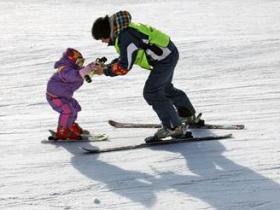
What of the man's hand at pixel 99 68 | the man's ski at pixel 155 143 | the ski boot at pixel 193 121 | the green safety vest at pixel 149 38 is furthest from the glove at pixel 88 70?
the ski boot at pixel 193 121

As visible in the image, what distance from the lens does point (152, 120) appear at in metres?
7.87

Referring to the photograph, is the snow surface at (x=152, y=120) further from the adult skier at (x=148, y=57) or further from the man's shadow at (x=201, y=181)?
the adult skier at (x=148, y=57)

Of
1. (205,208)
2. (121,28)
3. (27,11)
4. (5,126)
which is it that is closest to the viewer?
(205,208)

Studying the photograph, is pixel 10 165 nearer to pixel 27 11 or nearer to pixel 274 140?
pixel 274 140

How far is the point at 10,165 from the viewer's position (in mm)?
6285

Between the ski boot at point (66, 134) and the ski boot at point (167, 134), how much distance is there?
0.83m

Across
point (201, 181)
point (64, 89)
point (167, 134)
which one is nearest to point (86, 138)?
point (64, 89)

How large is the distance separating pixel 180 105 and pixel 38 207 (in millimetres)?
2612

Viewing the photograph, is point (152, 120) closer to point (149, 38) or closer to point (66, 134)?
point (66, 134)

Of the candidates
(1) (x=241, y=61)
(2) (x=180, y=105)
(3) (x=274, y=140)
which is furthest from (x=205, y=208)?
(1) (x=241, y=61)

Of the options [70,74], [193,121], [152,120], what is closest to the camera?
[70,74]

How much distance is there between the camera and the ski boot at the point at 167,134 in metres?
6.76

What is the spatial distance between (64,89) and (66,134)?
0.52 meters

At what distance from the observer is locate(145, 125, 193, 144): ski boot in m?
6.76
